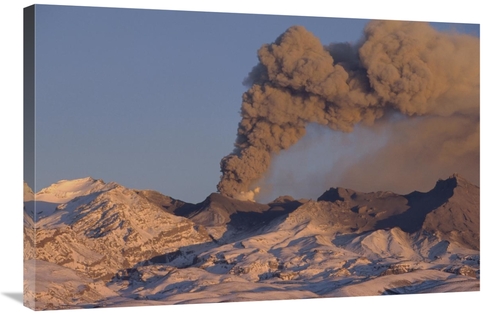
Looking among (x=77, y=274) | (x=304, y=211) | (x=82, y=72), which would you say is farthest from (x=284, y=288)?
(x=82, y=72)

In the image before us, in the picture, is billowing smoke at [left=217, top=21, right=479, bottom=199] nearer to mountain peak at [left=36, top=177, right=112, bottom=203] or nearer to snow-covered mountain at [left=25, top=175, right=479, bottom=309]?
snow-covered mountain at [left=25, top=175, right=479, bottom=309]

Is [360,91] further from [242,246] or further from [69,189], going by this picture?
[69,189]

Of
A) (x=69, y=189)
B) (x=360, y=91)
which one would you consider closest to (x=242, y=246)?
(x=69, y=189)

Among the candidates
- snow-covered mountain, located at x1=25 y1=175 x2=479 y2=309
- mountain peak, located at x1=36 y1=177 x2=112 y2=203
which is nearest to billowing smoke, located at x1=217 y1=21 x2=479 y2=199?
snow-covered mountain, located at x1=25 y1=175 x2=479 y2=309

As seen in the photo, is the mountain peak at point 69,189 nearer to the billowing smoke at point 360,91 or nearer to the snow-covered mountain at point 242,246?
the snow-covered mountain at point 242,246

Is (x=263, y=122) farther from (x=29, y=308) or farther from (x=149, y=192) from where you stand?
(x=29, y=308)
